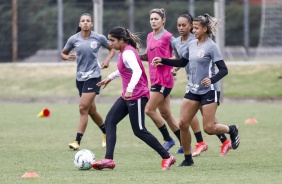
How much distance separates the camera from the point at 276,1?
34031mm

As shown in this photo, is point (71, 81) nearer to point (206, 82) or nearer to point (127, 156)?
point (127, 156)

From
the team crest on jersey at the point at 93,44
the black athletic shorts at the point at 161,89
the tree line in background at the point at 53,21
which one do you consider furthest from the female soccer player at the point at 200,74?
the tree line in background at the point at 53,21

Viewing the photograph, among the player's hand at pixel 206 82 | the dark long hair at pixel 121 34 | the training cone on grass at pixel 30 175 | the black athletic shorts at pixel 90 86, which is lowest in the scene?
the training cone on grass at pixel 30 175

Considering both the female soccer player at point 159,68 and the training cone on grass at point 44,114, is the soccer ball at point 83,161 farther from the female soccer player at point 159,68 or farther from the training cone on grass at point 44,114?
the training cone on grass at point 44,114

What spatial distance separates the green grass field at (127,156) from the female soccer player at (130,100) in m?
0.23

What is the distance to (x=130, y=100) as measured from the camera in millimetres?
11484

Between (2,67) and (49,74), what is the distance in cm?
253

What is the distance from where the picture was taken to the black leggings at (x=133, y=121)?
11.5 meters

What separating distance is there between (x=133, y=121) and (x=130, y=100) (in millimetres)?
284

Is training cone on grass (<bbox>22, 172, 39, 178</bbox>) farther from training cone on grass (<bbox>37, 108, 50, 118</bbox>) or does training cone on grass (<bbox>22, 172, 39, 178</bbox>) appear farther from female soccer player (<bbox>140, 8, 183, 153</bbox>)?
training cone on grass (<bbox>37, 108, 50, 118</bbox>)

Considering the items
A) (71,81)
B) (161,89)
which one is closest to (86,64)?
(161,89)

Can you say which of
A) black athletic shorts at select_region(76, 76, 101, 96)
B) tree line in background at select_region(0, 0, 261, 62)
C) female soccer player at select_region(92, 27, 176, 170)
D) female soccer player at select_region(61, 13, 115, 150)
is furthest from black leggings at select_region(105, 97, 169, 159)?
tree line in background at select_region(0, 0, 261, 62)

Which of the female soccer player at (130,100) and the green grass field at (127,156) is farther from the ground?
the female soccer player at (130,100)

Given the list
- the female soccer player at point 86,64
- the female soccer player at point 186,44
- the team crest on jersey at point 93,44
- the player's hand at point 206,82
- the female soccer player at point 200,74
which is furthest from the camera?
the team crest on jersey at point 93,44
